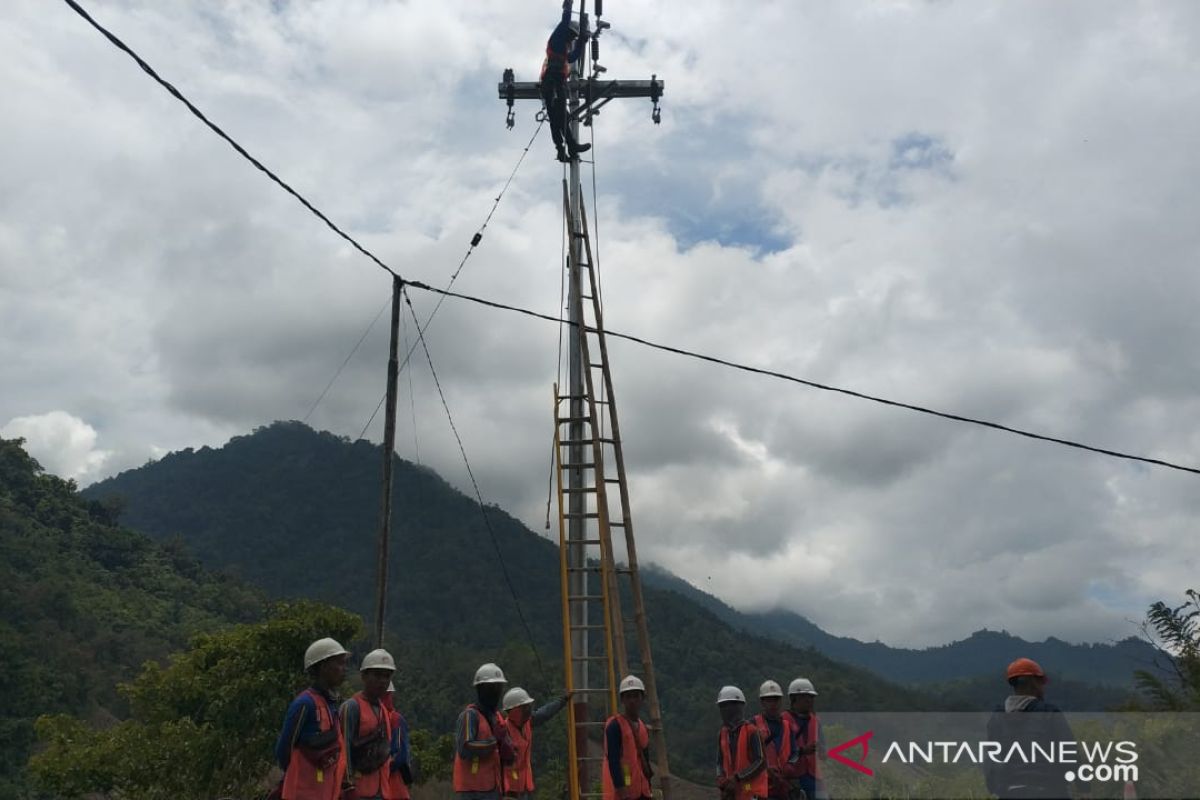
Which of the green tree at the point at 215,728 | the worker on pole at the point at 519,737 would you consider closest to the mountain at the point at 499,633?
the green tree at the point at 215,728

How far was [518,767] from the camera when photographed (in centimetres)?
1022

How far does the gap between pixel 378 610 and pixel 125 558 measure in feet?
299

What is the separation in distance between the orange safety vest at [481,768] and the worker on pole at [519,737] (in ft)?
0.65

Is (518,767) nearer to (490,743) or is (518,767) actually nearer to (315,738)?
(490,743)

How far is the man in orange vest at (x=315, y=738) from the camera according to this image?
8023 millimetres

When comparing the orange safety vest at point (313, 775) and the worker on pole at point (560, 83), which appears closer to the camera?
the orange safety vest at point (313, 775)

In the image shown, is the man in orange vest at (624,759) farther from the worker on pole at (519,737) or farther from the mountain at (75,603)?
the mountain at (75,603)

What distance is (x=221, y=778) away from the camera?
76.0 ft

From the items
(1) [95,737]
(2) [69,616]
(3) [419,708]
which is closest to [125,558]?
(2) [69,616]

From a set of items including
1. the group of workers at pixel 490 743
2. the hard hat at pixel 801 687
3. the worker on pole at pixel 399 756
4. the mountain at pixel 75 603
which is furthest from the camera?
the mountain at pixel 75 603

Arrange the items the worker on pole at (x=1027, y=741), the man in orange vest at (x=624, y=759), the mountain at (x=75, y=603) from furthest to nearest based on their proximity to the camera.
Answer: the mountain at (x=75, y=603) → the man in orange vest at (x=624, y=759) → the worker on pole at (x=1027, y=741)

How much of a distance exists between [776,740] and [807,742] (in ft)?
1.06

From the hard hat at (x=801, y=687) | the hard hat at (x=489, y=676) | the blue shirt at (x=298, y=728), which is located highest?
the hard hat at (x=489, y=676)

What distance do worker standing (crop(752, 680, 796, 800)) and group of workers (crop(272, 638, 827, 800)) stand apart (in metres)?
0.01
